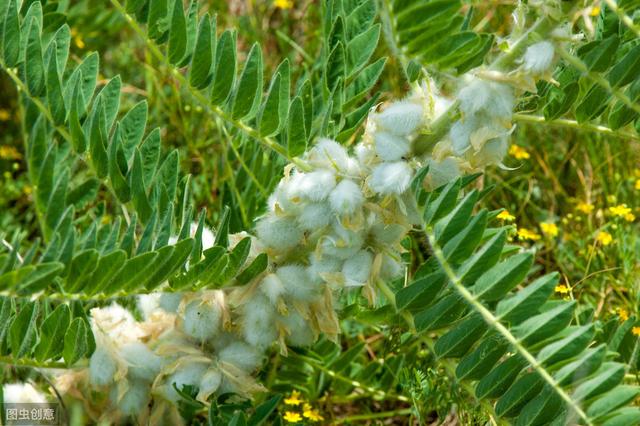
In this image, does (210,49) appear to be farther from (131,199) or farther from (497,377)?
(497,377)

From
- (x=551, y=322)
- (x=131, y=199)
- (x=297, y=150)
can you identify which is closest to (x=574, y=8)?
(x=551, y=322)

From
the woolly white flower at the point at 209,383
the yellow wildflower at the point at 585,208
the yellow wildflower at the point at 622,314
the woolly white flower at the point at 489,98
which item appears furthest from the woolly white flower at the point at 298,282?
the yellow wildflower at the point at 585,208

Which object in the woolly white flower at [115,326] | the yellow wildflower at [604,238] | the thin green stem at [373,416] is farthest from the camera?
the yellow wildflower at [604,238]

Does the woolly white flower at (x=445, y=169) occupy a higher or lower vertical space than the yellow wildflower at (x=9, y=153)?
higher

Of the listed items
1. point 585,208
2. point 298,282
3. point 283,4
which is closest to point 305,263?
point 298,282

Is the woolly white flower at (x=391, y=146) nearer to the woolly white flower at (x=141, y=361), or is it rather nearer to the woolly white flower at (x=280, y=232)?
the woolly white flower at (x=280, y=232)

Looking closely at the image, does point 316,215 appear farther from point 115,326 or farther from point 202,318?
point 115,326

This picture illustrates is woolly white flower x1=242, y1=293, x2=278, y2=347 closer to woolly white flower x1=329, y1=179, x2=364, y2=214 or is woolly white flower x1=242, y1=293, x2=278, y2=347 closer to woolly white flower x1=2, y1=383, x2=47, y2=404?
woolly white flower x1=329, y1=179, x2=364, y2=214
